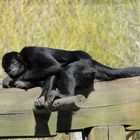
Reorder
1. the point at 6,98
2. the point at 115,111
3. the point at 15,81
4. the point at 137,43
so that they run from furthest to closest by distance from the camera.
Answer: the point at 137,43 → the point at 15,81 → the point at 6,98 → the point at 115,111

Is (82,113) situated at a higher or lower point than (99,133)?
higher

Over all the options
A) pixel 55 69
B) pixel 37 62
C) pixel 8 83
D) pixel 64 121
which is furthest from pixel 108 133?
pixel 37 62

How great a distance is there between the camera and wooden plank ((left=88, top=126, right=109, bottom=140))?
4.56 meters

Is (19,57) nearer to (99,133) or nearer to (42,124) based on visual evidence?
(42,124)

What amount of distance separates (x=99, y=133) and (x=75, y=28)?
16.3 feet

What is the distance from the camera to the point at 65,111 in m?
4.74

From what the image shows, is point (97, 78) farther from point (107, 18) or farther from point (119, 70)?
point (107, 18)

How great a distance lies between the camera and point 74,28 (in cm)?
945

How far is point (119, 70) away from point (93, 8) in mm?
4857

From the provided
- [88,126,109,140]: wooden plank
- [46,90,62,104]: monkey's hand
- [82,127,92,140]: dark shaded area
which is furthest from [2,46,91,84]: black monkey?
[88,126,109,140]: wooden plank

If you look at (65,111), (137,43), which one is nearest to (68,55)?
(65,111)

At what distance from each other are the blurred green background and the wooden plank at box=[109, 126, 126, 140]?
4.63 metres

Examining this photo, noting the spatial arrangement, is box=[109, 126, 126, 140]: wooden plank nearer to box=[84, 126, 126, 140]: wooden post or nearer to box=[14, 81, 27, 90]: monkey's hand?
box=[84, 126, 126, 140]: wooden post

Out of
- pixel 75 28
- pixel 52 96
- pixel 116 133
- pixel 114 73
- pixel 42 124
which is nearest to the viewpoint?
pixel 116 133
